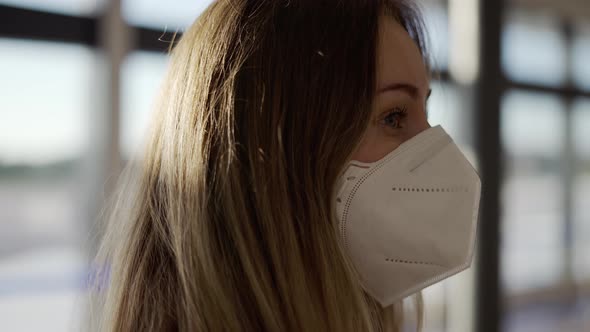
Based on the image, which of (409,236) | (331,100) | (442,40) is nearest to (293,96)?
(331,100)

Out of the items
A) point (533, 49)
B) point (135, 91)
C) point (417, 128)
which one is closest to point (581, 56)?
point (533, 49)

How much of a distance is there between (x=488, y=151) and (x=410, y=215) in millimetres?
2827

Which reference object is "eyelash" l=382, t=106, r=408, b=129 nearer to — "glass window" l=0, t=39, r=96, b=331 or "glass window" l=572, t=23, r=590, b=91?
"glass window" l=0, t=39, r=96, b=331

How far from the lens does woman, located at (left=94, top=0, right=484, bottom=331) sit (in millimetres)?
828

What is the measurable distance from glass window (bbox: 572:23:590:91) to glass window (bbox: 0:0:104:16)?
409 cm

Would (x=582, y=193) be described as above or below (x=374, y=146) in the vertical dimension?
→ below

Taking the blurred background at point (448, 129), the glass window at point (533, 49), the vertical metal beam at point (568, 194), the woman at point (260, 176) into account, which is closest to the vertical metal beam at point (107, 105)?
the blurred background at point (448, 129)

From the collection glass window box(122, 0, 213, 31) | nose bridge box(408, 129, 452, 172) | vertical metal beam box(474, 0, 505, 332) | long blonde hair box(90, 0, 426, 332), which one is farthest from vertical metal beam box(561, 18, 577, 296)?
long blonde hair box(90, 0, 426, 332)

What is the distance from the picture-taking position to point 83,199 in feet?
8.47

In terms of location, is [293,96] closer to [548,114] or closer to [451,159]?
[451,159]

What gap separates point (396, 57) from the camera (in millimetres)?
999

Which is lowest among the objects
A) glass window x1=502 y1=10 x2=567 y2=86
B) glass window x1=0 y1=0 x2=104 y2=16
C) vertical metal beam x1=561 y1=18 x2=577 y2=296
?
vertical metal beam x1=561 y1=18 x2=577 y2=296

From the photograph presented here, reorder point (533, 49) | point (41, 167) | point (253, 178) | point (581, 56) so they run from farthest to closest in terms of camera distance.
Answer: point (581, 56), point (533, 49), point (41, 167), point (253, 178)

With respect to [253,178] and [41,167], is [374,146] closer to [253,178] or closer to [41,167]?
[253,178]
